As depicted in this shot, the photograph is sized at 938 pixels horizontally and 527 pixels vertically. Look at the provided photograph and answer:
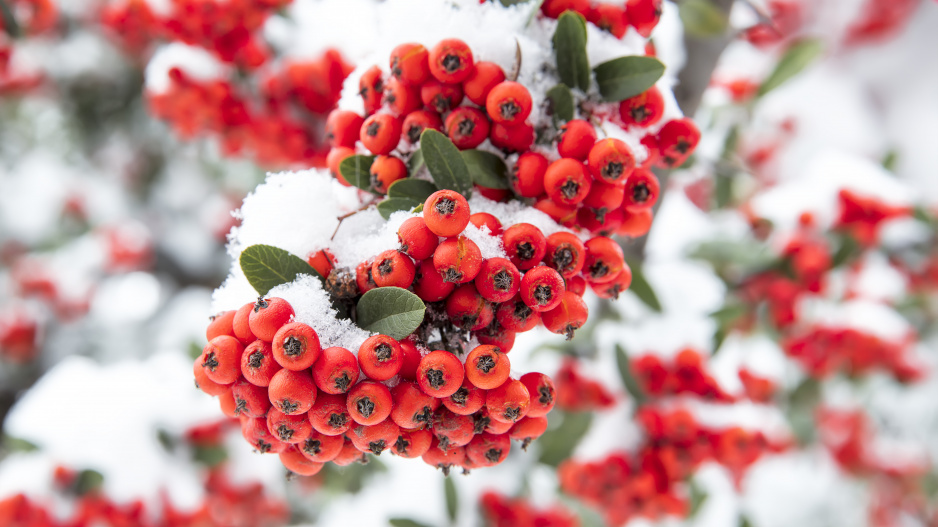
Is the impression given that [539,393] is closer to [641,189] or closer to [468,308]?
[468,308]

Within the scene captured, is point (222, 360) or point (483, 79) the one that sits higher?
point (483, 79)

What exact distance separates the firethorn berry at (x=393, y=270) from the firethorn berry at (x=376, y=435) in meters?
0.26

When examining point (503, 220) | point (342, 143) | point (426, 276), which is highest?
point (342, 143)

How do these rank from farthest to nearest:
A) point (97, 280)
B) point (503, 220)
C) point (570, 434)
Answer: point (97, 280)
point (570, 434)
point (503, 220)

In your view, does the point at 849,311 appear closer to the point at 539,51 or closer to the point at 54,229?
the point at 539,51

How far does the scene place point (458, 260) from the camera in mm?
979

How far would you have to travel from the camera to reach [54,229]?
17.5 ft

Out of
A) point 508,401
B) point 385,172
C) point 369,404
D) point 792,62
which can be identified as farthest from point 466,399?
point 792,62

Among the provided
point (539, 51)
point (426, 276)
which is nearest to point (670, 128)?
point (539, 51)

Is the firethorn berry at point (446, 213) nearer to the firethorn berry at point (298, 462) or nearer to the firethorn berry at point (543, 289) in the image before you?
the firethorn berry at point (543, 289)

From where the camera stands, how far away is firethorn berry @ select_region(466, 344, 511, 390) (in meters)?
0.98

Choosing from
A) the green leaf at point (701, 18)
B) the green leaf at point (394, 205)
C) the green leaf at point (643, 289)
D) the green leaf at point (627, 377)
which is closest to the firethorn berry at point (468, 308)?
the green leaf at point (394, 205)

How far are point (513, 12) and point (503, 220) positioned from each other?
21.1 inches

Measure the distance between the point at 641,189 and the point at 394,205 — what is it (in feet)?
1.83
